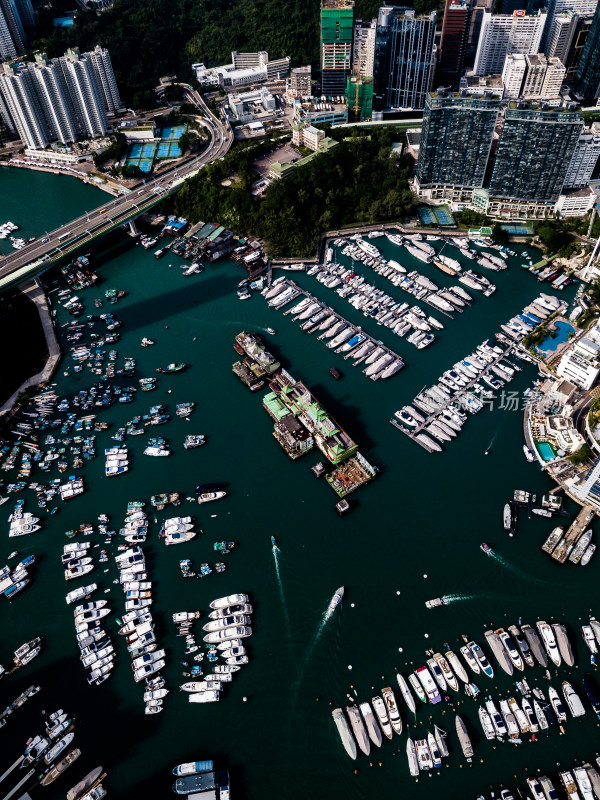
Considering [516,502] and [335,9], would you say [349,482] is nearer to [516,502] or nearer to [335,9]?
[516,502]

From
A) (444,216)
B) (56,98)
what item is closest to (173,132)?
(56,98)

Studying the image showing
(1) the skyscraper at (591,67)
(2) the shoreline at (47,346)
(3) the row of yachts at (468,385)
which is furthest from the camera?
(1) the skyscraper at (591,67)

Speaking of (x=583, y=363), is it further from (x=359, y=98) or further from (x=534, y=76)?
(x=534, y=76)

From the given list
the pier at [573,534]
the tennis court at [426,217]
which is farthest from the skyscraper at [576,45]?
the pier at [573,534]

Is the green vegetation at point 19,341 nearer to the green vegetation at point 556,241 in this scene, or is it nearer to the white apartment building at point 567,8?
the green vegetation at point 556,241

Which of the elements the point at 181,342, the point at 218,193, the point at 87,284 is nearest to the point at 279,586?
the point at 181,342

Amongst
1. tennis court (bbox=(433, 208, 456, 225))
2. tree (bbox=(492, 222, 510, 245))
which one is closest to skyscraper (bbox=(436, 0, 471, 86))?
tennis court (bbox=(433, 208, 456, 225))

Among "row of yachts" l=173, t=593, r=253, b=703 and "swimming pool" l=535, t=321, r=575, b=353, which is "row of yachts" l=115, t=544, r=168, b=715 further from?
"swimming pool" l=535, t=321, r=575, b=353
